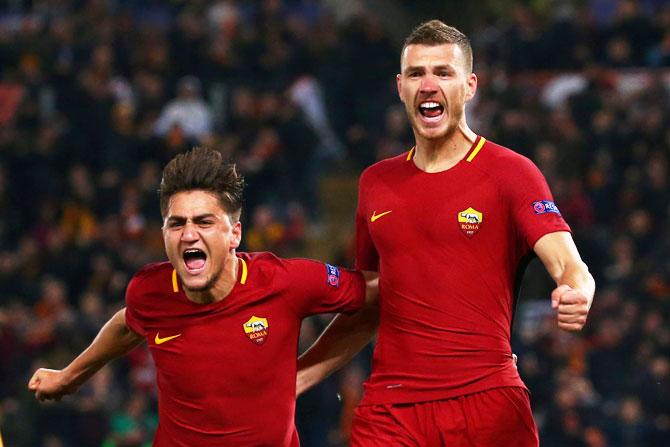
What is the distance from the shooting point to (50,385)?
6672 mm

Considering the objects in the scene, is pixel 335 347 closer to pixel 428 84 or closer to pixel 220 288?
pixel 220 288

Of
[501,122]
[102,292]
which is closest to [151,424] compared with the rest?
[102,292]

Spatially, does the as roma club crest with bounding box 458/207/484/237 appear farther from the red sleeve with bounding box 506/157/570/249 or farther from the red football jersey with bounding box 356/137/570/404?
the red sleeve with bounding box 506/157/570/249

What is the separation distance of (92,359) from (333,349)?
1071mm

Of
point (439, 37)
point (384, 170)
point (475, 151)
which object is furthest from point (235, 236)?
point (439, 37)

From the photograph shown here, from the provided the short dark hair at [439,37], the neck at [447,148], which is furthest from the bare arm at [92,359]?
the short dark hair at [439,37]

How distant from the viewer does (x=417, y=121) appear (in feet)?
19.6

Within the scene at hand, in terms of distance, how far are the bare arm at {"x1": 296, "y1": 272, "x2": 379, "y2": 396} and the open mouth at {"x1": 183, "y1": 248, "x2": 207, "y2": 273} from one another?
80 cm

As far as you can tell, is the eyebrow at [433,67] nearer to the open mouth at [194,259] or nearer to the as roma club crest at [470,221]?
the as roma club crest at [470,221]

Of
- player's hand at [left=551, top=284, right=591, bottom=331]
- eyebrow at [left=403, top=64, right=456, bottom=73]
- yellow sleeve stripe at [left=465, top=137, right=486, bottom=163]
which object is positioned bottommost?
player's hand at [left=551, top=284, right=591, bottom=331]

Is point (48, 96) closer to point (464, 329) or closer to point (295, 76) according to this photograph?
point (295, 76)

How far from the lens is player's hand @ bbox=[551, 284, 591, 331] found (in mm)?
5219

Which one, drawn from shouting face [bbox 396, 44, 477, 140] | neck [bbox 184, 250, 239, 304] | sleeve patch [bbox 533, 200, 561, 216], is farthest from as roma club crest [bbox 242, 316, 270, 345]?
sleeve patch [bbox 533, 200, 561, 216]

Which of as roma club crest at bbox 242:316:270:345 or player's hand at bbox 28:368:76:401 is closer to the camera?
as roma club crest at bbox 242:316:270:345
